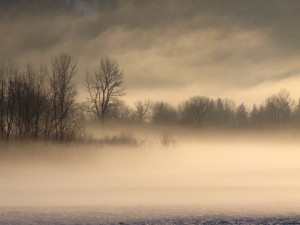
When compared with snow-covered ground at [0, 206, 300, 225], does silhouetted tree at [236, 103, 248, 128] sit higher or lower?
higher

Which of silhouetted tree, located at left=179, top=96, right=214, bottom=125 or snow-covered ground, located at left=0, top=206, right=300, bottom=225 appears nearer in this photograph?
snow-covered ground, located at left=0, top=206, right=300, bottom=225

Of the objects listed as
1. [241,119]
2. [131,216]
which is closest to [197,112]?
[241,119]

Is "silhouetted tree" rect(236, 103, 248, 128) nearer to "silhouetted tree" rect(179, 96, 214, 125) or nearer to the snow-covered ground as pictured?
"silhouetted tree" rect(179, 96, 214, 125)

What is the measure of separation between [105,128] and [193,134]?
84.5ft

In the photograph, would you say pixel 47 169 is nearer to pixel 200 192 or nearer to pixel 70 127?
pixel 70 127

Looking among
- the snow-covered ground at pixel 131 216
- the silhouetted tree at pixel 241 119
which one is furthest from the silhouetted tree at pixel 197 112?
the snow-covered ground at pixel 131 216

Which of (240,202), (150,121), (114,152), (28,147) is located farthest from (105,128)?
(240,202)

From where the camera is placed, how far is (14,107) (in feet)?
81.2

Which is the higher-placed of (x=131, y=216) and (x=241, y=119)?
(x=241, y=119)

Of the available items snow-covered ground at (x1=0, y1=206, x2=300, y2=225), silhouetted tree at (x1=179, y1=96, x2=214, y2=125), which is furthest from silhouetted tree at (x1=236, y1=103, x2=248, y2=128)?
snow-covered ground at (x1=0, y1=206, x2=300, y2=225)

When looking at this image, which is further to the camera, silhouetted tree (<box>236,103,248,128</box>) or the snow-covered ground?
silhouetted tree (<box>236,103,248,128</box>)

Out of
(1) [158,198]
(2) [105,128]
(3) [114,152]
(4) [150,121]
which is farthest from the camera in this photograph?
(4) [150,121]

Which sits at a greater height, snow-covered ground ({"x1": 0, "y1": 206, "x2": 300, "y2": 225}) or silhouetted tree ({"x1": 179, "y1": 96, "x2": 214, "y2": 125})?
silhouetted tree ({"x1": 179, "y1": 96, "x2": 214, "y2": 125})

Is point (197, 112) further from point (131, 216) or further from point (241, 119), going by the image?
point (131, 216)
